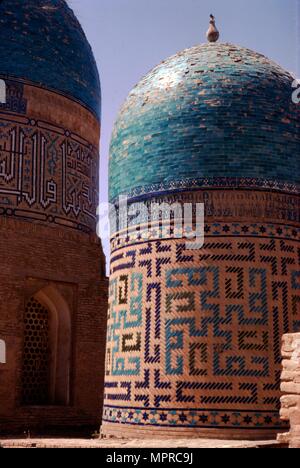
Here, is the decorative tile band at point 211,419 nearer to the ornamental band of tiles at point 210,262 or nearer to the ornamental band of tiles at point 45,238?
the ornamental band of tiles at point 210,262

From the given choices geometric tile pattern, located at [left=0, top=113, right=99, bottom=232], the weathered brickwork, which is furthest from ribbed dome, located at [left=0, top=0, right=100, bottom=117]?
the weathered brickwork

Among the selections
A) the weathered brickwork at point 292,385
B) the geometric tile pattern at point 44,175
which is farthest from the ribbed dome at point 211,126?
the weathered brickwork at point 292,385

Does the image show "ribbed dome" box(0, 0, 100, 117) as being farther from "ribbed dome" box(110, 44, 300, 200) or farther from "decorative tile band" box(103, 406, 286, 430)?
"decorative tile band" box(103, 406, 286, 430)

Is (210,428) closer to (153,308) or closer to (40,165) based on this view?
(153,308)

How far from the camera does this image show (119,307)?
1070 centimetres

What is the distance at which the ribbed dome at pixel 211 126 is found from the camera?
1032 cm

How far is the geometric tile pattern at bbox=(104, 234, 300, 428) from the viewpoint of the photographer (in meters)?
9.56

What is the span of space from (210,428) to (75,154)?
6365mm

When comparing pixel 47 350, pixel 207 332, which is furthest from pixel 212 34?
pixel 47 350

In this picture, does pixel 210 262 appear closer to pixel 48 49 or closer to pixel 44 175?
pixel 44 175

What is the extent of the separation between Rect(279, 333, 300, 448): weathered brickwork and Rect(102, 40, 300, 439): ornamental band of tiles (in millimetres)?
1954

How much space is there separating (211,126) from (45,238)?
12.9ft

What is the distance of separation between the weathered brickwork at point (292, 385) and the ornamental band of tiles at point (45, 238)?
565cm
